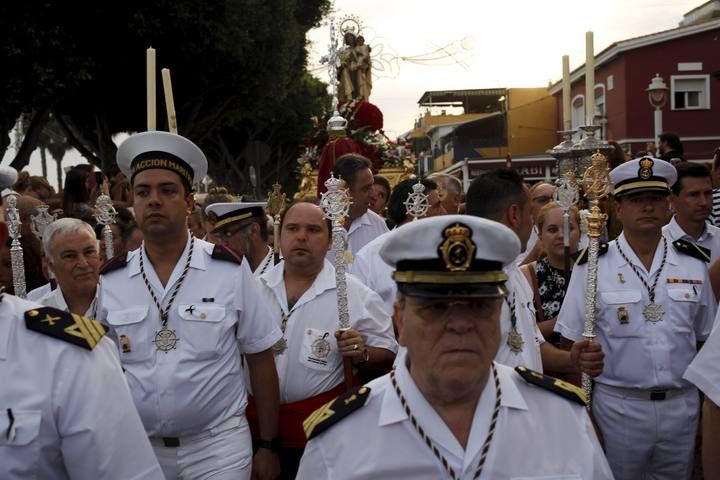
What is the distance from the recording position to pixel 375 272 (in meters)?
5.82

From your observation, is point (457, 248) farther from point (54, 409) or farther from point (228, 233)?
point (228, 233)

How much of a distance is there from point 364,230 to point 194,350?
3.47 meters

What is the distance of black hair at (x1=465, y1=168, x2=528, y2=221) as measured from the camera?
4434 mm

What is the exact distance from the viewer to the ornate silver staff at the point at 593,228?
471cm

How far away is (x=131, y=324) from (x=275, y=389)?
2.61ft

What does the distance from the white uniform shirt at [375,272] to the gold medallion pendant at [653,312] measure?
1.58 metres

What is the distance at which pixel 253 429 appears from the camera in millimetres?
4625

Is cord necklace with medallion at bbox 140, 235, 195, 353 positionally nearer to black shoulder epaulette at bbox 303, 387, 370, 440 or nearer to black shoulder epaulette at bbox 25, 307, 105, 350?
black shoulder epaulette at bbox 25, 307, 105, 350

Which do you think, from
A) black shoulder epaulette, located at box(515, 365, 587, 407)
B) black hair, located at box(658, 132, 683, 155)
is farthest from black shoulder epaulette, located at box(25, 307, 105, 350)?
black hair, located at box(658, 132, 683, 155)

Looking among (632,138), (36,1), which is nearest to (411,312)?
(36,1)

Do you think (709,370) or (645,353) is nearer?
(709,370)

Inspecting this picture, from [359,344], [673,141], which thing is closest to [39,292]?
[359,344]

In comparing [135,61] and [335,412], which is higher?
[135,61]

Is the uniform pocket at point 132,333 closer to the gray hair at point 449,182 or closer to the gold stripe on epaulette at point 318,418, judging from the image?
the gold stripe on epaulette at point 318,418
